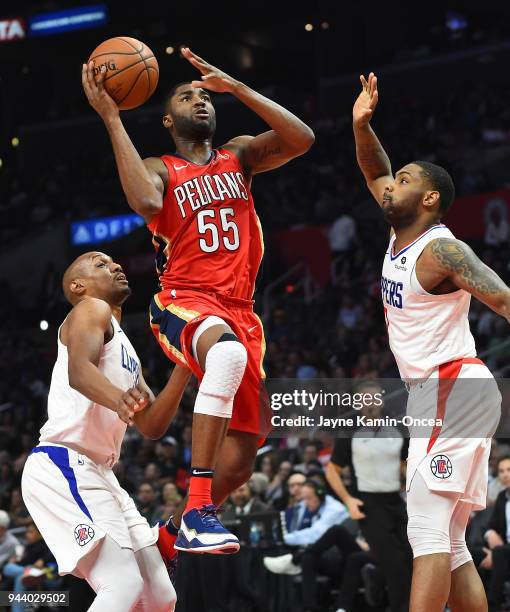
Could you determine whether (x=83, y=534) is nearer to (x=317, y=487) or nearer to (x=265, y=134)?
(x=265, y=134)

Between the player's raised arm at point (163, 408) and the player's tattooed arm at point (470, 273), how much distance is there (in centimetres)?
155

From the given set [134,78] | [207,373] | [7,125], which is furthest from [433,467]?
[7,125]

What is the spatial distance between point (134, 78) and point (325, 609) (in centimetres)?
582

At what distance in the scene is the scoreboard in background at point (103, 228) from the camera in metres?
24.6

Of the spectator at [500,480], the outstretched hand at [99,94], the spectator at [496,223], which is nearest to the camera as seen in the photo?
the outstretched hand at [99,94]

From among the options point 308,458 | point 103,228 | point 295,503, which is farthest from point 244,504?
point 103,228

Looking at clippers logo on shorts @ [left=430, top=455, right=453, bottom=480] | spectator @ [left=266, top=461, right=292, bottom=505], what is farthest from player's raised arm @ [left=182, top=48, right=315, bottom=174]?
spectator @ [left=266, top=461, right=292, bottom=505]

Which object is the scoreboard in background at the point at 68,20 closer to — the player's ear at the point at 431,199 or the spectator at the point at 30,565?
the spectator at the point at 30,565

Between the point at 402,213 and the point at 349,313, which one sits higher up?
the point at 402,213

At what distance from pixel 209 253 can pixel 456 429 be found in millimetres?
1638

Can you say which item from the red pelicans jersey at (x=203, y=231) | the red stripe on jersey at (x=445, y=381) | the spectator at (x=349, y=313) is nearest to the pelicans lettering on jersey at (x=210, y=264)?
the red pelicans jersey at (x=203, y=231)

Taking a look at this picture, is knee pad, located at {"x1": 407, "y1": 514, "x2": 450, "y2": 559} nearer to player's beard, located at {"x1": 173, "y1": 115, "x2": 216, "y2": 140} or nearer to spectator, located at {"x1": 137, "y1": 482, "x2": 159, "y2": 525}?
player's beard, located at {"x1": 173, "y1": 115, "x2": 216, "y2": 140}

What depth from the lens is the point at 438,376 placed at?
5.68 m

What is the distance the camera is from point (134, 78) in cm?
593
